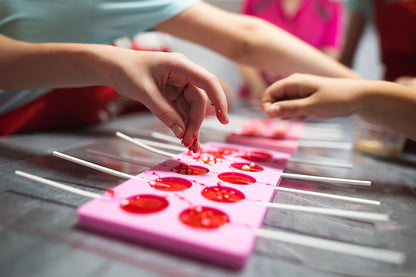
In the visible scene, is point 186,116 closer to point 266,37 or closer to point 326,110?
point 326,110

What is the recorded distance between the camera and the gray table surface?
1.03 ft

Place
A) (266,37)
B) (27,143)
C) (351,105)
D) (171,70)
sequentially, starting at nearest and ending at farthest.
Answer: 1. (171,70)
2. (351,105)
3. (27,143)
4. (266,37)

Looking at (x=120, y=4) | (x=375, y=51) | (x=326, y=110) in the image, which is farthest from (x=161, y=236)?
(x=375, y=51)

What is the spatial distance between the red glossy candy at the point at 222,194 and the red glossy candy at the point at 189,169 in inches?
3.1

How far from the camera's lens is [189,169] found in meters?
0.57

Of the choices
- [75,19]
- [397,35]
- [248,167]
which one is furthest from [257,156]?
[397,35]

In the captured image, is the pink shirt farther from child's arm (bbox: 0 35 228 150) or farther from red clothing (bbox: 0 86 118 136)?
child's arm (bbox: 0 35 228 150)

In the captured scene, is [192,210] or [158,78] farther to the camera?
[158,78]

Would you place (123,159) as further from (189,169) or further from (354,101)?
(354,101)

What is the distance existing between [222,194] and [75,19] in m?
0.63

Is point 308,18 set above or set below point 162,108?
above

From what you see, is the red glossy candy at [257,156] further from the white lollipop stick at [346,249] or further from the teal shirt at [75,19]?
the teal shirt at [75,19]

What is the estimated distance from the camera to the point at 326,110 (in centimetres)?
61

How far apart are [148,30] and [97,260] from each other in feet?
2.59
